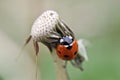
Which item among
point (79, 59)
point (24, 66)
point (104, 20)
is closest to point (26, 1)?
point (104, 20)

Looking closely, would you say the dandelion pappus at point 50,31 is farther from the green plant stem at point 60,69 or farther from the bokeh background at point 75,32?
the bokeh background at point 75,32

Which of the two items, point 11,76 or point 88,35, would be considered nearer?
point 11,76

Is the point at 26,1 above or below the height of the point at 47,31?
below

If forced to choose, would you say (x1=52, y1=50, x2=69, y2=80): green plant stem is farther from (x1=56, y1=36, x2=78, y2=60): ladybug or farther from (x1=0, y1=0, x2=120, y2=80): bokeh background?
(x1=0, y1=0, x2=120, y2=80): bokeh background

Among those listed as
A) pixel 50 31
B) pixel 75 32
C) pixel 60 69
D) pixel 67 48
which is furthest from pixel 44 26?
pixel 75 32

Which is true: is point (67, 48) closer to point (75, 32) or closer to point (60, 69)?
point (60, 69)

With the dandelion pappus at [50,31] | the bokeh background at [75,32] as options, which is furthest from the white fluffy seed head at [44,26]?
the bokeh background at [75,32]

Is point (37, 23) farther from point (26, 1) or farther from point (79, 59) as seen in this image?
point (26, 1)
